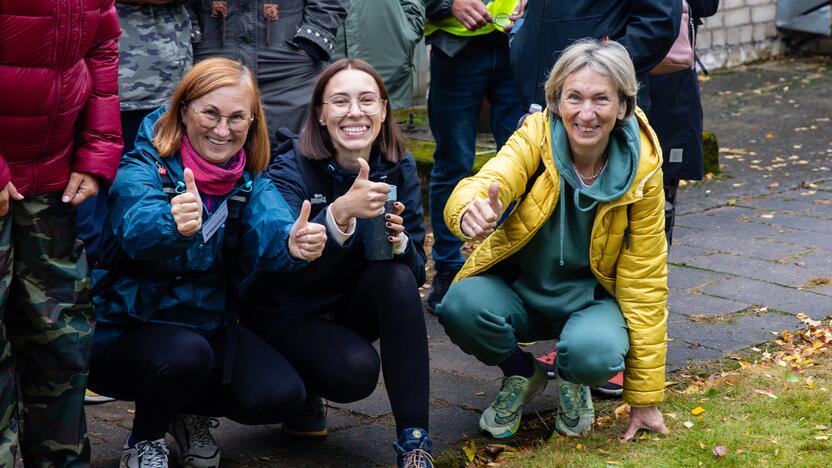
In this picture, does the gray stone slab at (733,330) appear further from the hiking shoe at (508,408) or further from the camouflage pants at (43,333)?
the camouflage pants at (43,333)

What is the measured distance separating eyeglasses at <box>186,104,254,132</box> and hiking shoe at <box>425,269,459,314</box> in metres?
2.02

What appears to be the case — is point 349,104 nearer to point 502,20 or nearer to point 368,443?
point 368,443

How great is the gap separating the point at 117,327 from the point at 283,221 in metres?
0.57

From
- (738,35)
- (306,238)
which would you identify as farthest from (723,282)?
(738,35)

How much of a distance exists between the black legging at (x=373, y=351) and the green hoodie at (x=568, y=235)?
1.53 feet

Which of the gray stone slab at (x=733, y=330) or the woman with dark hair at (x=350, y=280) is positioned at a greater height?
the woman with dark hair at (x=350, y=280)

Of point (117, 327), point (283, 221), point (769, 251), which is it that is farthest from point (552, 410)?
point (769, 251)

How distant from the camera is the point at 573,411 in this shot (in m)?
3.87

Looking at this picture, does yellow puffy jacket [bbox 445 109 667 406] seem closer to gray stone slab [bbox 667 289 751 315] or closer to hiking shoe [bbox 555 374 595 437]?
hiking shoe [bbox 555 374 595 437]

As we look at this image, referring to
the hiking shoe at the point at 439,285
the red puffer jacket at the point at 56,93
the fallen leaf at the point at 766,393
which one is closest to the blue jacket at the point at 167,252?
the red puffer jacket at the point at 56,93

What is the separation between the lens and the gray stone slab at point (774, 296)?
17.1 feet

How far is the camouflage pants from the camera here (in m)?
3.12

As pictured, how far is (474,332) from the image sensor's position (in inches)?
150

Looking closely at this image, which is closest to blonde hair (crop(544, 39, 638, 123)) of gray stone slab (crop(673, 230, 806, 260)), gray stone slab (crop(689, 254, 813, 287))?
gray stone slab (crop(689, 254, 813, 287))
